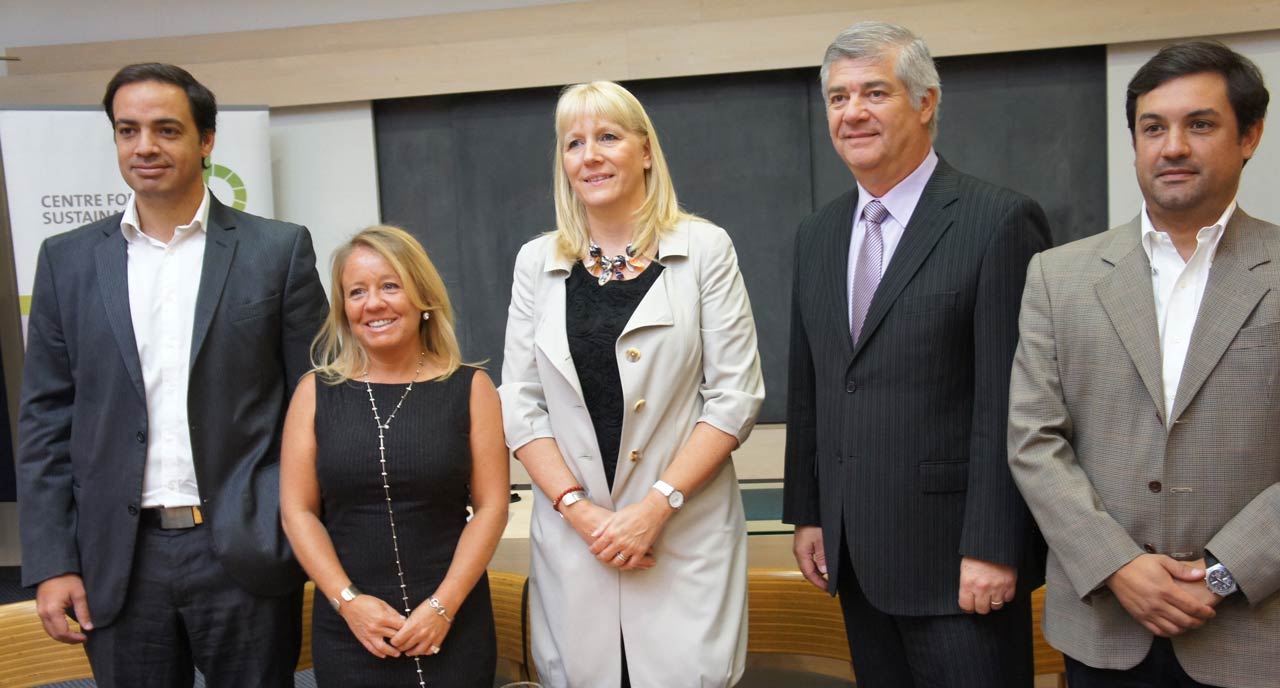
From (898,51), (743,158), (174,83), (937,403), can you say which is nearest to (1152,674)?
(937,403)

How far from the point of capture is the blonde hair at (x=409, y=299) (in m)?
2.12

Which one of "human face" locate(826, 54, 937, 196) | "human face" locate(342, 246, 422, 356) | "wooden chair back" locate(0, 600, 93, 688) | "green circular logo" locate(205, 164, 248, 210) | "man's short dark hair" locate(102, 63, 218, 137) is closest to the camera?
"human face" locate(826, 54, 937, 196)

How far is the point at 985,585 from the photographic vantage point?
6.09 feet

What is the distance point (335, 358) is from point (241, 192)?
9.99ft

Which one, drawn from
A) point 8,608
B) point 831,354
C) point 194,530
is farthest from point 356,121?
point 831,354

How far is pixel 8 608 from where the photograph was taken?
2762 mm

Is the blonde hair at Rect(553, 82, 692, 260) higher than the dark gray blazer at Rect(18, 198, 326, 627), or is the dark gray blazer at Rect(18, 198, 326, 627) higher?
the blonde hair at Rect(553, 82, 692, 260)

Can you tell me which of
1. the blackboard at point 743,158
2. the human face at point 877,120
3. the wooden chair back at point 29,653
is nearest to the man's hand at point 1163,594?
the human face at point 877,120

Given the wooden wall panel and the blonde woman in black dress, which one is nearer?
the blonde woman in black dress

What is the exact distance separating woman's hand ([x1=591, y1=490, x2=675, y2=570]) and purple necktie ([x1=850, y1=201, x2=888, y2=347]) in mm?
519

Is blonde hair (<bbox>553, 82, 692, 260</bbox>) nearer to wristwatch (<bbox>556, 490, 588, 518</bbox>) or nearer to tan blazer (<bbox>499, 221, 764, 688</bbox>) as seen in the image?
tan blazer (<bbox>499, 221, 764, 688</bbox>)

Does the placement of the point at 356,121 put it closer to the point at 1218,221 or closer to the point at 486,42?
the point at 486,42

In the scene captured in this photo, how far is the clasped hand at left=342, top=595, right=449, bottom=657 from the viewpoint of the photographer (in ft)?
6.53

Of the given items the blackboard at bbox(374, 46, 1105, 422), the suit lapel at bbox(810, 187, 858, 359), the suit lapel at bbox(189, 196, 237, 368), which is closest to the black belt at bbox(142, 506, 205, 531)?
the suit lapel at bbox(189, 196, 237, 368)
